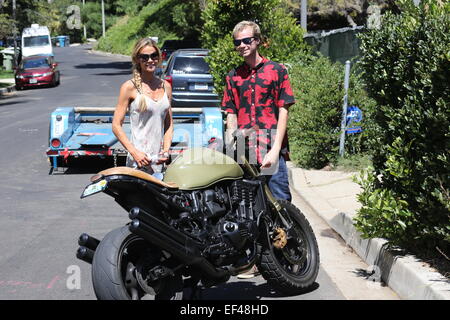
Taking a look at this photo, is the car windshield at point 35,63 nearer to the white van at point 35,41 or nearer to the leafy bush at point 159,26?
the white van at point 35,41

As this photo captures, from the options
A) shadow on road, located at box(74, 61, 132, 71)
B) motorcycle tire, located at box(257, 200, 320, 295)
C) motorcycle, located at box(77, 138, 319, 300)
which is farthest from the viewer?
shadow on road, located at box(74, 61, 132, 71)

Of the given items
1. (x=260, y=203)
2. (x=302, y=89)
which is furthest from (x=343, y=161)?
(x=260, y=203)

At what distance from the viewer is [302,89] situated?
464 inches

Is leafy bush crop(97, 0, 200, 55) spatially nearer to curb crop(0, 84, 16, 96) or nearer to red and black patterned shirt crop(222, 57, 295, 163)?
curb crop(0, 84, 16, 96)

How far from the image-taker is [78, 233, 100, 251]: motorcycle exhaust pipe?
179 inches

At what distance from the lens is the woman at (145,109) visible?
18.2ft

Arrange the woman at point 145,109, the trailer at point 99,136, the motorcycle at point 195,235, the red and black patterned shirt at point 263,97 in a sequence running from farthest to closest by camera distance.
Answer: the trailer at point 99,136 → the red and black patterned shirt at point 263,97 → the woman at point 145,109 → the motorcycle at point 195,235

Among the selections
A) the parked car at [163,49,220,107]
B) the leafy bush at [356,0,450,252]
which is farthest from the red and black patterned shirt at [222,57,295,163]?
the parked car at [163,49,220,107]

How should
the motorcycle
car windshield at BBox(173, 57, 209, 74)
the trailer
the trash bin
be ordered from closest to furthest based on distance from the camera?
the motorcycle < the trailer < car windshield at BBox(173, 57, 209, 74) < the trash bin

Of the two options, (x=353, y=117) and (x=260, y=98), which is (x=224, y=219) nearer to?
(x=260, y=98)

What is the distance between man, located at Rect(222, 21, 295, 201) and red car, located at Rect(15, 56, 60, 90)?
101ft

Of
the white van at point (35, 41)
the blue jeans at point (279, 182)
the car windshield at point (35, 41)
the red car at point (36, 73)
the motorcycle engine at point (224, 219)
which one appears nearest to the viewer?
the motorcycle engine at point (224, 219)

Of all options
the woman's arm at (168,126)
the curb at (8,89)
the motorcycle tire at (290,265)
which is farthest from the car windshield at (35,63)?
the motorcycle tire at (290,265)
